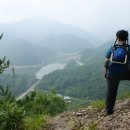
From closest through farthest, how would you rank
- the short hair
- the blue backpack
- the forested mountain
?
the blue backpack < the short hair < the forested mountain

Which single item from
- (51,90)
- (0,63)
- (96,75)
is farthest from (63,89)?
(0,63)

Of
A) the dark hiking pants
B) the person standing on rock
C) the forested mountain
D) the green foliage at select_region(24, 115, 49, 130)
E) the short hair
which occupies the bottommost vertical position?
the forested mountain

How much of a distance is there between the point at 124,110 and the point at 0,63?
1009 cm

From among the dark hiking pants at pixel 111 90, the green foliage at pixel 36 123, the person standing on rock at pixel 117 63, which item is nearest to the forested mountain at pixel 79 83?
the green foliage at pixel 36 123

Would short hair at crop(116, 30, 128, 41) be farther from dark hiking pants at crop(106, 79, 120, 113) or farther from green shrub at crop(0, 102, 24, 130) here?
green shrub at crop(0, 102, 24, 130)

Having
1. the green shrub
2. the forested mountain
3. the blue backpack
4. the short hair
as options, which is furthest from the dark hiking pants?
the forested mountain

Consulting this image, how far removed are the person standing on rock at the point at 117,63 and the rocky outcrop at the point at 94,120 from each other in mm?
549

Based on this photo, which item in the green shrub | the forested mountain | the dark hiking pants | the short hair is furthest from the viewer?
the forested mountain

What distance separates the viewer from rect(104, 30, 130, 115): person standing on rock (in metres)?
8.92

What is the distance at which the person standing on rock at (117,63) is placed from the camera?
892 cm

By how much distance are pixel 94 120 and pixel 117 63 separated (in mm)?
1857

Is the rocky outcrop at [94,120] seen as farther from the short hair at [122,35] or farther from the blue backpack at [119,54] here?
the short hair at [122,35]

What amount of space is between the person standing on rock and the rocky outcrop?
0.55 meters

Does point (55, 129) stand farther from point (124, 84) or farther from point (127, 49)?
point (124, 84)
